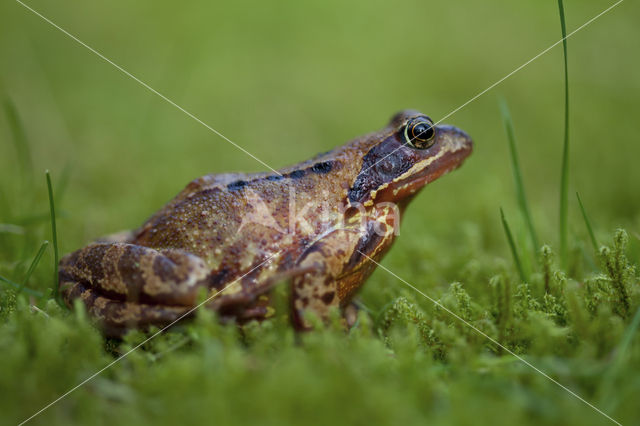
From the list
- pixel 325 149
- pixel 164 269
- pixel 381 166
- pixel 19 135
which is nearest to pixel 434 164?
pixel 381 166

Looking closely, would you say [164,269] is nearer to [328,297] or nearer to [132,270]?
[132,270]

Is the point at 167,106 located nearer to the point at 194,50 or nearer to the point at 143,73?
the point at 143,73

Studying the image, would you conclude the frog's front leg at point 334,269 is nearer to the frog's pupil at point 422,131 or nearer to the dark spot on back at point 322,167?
the dark spot on back at point 322,167

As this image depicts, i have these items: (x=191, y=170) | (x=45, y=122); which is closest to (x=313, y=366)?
(x=191, y=170)

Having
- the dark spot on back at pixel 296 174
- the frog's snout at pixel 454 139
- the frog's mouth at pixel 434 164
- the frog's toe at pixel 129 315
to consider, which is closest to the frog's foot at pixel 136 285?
the frog's toe at pixel 129 315

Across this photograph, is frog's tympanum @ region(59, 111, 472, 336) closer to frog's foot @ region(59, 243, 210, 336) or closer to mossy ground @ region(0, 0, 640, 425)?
frog's foot @ region(59, 243, 210, 336)

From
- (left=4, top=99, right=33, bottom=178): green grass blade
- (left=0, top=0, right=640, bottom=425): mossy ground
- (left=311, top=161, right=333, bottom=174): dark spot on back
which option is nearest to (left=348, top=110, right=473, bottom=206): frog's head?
(left=311, top=161, right=333, bottom=174): dark spot on back
